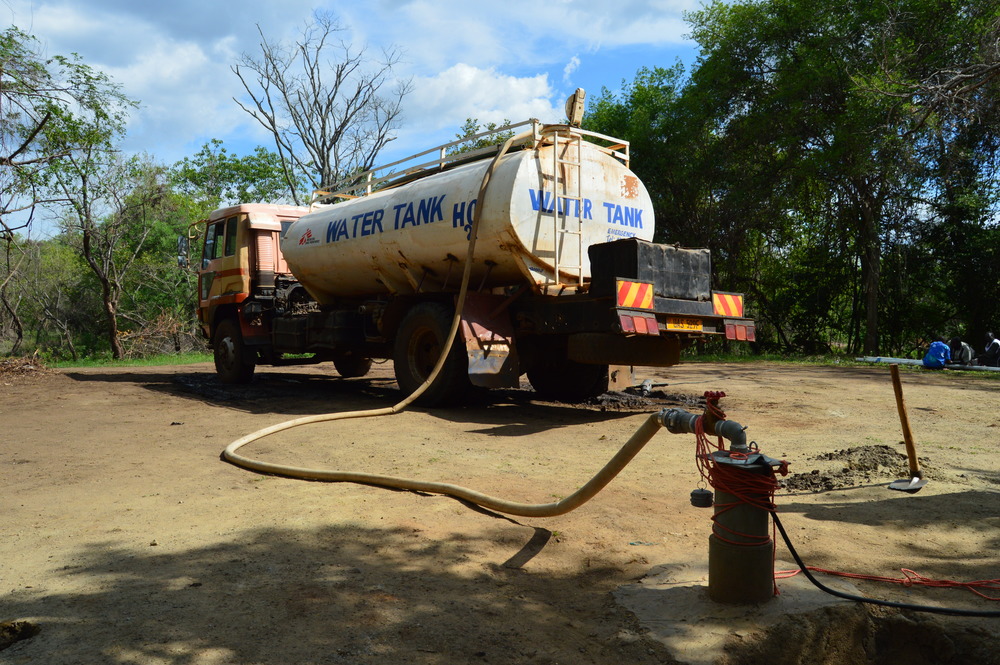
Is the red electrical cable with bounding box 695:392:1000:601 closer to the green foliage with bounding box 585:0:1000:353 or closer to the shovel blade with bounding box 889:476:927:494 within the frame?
the shovel blade with bounding box 889:476:927:494

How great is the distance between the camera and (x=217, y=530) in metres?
3.92

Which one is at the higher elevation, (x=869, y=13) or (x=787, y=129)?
(x=869, y=13)

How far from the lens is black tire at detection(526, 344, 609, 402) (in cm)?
910

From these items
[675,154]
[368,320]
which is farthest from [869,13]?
[368,320]

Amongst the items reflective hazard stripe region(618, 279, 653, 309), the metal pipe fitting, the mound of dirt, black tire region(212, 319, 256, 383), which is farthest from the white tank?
the metal pipe fitting

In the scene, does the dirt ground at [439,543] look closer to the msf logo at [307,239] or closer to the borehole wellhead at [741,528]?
the borehole wellhead at [741,528]

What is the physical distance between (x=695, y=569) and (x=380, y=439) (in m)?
3.59

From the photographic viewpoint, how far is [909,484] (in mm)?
4758

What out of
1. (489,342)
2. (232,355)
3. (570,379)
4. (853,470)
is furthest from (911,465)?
(232,355)

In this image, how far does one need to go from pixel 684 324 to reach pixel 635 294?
0.85m

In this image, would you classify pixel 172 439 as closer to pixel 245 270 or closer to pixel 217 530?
pixel 217 530

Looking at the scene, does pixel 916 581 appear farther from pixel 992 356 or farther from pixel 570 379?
pixel 992 356

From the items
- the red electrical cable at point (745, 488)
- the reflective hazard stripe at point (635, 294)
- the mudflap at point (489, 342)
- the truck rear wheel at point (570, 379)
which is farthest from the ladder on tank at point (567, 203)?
the red electrical cable at point (745, 488)

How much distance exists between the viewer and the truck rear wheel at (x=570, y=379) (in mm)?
9109
